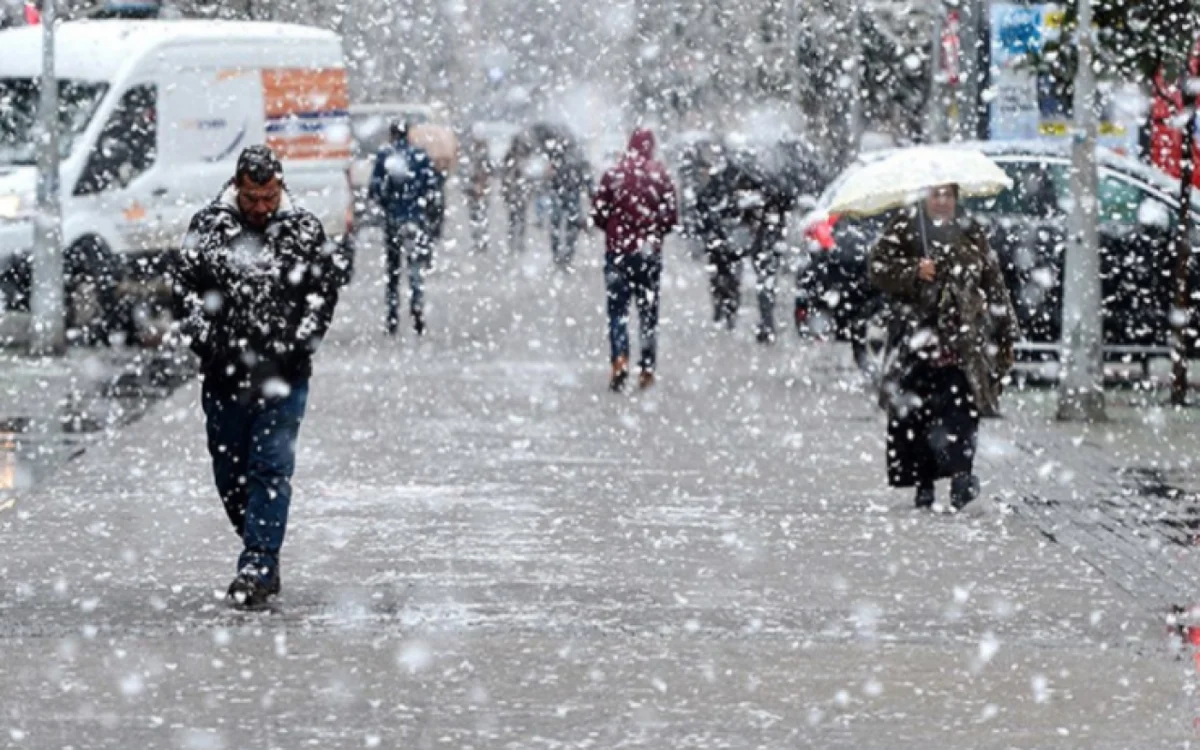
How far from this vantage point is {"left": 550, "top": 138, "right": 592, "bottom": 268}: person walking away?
3422cm

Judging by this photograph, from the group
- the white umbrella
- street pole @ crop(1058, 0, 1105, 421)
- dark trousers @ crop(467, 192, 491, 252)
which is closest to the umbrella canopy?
dark trousers @ crop(467, 192, 491, 252)

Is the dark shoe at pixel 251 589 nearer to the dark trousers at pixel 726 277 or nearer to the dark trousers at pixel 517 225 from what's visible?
the dark trousers at pixel 726 277

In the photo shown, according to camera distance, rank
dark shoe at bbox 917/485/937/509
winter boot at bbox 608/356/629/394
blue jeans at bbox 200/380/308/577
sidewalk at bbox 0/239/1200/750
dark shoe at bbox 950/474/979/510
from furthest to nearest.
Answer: winter boot at bbox 608/356/629/394
dark shoe at bbox 917/485/937/509
dark shoe at bbox 950/474/979/510
blue jeans at bbox 200/380/308/577
sidewalk at bbox 0/239/1200/750

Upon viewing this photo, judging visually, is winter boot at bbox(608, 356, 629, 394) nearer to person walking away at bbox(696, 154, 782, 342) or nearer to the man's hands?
person walking away at bbox(696, 154, 782, 342)

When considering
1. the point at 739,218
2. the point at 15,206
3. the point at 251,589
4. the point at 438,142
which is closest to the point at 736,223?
the point at 739,218

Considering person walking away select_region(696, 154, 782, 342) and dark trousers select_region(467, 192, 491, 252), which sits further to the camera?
dark trousers select_region(467, 192, 491, 252)

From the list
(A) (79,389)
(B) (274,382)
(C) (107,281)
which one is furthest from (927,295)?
(C) (107,281)

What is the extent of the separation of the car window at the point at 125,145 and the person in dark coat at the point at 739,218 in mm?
4577

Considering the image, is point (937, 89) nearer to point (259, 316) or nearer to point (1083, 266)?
point (1083, 266)

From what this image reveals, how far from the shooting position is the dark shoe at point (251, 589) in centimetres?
1022

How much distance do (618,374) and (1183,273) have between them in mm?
3575

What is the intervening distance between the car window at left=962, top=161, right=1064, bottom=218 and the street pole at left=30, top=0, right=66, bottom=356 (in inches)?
255

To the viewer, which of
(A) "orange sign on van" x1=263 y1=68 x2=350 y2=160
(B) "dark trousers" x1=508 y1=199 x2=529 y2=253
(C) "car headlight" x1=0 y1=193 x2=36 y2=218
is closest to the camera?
(C) "car headlight" x1=0 y1=193 x2=36 y2=218

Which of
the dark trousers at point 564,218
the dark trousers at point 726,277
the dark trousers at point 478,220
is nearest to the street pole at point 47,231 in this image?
the dark trousers at point 726,277
